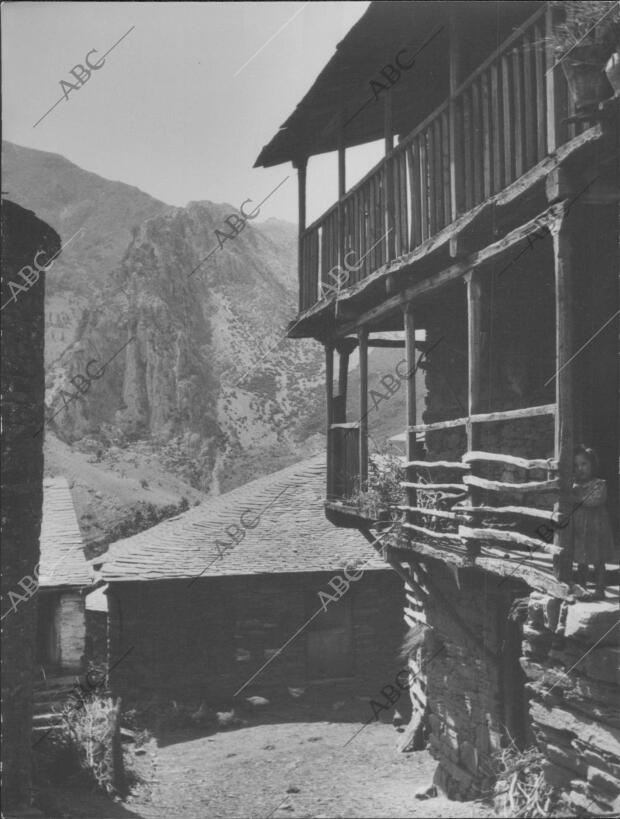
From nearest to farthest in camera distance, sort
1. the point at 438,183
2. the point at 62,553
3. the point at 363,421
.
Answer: the point at 438,183
the point at 363,421
the point at 62,553

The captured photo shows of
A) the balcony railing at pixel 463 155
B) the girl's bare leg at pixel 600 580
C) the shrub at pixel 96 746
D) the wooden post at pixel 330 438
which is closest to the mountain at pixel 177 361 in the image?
the shrub at pixel 96 746

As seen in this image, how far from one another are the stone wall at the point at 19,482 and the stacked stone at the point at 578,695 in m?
4.36

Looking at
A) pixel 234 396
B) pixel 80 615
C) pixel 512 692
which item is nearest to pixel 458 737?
pixel 512 692

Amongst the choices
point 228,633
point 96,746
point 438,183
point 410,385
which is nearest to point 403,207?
point 438,183

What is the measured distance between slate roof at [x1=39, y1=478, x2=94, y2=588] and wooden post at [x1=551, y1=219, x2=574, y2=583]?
10575 millimetres

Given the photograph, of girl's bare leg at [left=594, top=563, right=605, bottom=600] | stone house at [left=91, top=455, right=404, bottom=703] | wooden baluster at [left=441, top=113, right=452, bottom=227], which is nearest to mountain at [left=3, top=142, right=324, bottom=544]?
stone house at [left=91, top=455, right=404, bottom=703]

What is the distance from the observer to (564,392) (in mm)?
5809

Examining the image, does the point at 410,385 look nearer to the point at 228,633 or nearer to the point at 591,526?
the point at 591,526

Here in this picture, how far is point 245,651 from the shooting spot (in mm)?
17234

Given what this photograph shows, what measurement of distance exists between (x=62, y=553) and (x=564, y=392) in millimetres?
12207

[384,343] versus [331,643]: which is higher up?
[384,343]

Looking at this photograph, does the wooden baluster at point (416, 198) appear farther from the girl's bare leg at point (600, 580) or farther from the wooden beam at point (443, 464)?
the girl's bare leg at point (600, 580)

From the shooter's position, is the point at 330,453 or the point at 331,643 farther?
the point at 331,643

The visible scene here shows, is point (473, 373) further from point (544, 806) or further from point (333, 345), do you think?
point (333, 345)
